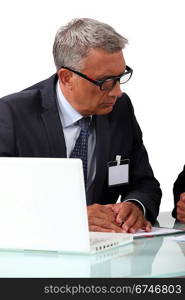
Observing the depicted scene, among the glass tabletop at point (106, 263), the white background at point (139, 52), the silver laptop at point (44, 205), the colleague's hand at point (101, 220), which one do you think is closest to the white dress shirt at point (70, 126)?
the colleague's hand at point (101, 220)

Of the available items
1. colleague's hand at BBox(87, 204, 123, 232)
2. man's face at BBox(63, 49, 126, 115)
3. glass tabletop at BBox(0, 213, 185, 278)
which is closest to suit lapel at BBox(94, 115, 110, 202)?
man's face at BBox(63, 49, 126, 115)

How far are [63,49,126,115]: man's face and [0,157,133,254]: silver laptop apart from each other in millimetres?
1091

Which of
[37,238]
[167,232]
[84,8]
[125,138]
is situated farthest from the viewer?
[84,8]

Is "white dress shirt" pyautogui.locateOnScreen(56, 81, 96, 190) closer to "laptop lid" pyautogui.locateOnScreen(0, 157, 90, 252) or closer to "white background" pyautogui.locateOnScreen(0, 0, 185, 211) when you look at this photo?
"laptop lid" pyautogui.locateOnScreen(0, 157, 90, 252)

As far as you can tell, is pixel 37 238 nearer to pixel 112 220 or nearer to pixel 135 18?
pixel 112 220

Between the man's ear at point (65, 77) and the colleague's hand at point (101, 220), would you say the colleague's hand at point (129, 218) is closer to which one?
the colleague's hand at point (101, 220)

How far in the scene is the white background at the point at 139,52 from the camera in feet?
18.4

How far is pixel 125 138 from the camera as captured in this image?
3904 millimetres

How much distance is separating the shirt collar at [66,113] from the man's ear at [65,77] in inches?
3.4

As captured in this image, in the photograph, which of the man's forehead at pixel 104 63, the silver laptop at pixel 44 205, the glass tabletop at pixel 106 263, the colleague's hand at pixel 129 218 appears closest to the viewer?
the glass tabletop at pixel 106 263

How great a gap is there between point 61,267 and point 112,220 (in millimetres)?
781

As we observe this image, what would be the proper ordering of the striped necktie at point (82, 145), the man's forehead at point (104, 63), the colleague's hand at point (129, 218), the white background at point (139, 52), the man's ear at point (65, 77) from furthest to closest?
the white background at point (139, 52) < the striped necktie at point (82, 145) < the man's ear at point (65, 77) < the man's forehead at point (104, 63) < the colleague's hand at point (129, 218)

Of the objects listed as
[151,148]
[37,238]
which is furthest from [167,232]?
[151,148]

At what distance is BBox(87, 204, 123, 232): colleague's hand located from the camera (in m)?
3.03
